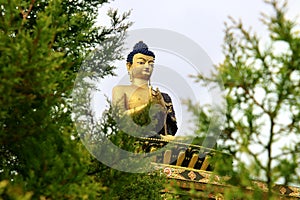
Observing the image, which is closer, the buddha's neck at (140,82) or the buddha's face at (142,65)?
the buddha's face at (142,65)

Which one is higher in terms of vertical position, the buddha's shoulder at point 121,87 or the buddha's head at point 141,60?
the buddha's head at point 141,60

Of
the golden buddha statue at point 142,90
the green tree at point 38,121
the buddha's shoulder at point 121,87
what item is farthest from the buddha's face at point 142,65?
the green tree at point 38,121

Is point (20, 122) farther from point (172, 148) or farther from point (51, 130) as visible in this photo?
point (172, 148)

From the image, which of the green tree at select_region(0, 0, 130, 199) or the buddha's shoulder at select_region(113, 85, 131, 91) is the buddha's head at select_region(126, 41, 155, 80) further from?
the green tree at select_region(0, 0, 130, 199)

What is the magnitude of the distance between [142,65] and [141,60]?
123 mm

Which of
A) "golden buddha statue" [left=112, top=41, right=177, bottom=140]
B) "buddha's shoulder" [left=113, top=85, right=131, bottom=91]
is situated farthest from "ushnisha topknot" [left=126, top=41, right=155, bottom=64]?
"buddha's shoulder" [left=113, top=85, right=131, bottom=91]

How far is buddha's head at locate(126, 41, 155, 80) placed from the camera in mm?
11914

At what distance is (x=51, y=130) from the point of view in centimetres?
408

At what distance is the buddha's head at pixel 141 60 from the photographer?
39.1ft

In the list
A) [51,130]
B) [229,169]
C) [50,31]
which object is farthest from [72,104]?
[229,169]

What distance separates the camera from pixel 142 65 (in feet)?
39.2

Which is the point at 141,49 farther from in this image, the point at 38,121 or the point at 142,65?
the point at 38,121

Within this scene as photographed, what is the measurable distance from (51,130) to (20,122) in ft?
1.43

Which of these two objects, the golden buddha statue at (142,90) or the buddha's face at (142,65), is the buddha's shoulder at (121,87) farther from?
the buddha's face at (142,65)
